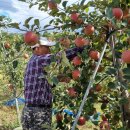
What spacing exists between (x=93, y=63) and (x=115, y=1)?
2.76 feet

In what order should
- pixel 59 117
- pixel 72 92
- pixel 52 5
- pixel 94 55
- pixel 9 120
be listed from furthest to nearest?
pixel 9 120 → pixel 59 117 → pixel 72 92 → pixel 94 55 → pixel 52 5

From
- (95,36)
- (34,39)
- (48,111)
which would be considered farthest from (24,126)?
(34,39)

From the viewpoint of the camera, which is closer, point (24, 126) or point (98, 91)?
point (98, 91)

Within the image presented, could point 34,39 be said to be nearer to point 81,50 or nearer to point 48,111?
point 81,50

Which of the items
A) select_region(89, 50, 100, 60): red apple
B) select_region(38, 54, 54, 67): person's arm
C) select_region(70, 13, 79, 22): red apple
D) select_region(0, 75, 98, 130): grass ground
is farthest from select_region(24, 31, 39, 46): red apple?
select_region(0, 75, 98, 130): grass ground

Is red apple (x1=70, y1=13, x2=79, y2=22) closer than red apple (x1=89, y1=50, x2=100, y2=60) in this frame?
Yes

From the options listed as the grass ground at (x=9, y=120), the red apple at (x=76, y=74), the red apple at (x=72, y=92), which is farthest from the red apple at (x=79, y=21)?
the grass ground at (x=9, y=120)

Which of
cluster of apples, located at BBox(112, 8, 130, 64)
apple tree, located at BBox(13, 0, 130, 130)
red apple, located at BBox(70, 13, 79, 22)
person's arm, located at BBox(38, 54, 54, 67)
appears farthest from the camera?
person's arm, located at BBox(38, 54, 54, 67)

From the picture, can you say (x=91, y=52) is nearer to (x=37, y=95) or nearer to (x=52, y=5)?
(x=52, y=5)

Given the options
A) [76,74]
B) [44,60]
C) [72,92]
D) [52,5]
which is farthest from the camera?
[44,60]

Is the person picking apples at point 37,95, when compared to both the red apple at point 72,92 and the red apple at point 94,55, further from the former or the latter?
the red apple at point 94,55

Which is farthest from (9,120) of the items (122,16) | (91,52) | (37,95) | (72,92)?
(122,16)

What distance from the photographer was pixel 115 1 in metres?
1.89

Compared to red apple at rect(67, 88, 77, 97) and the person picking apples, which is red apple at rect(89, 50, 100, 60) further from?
the person picking apples
